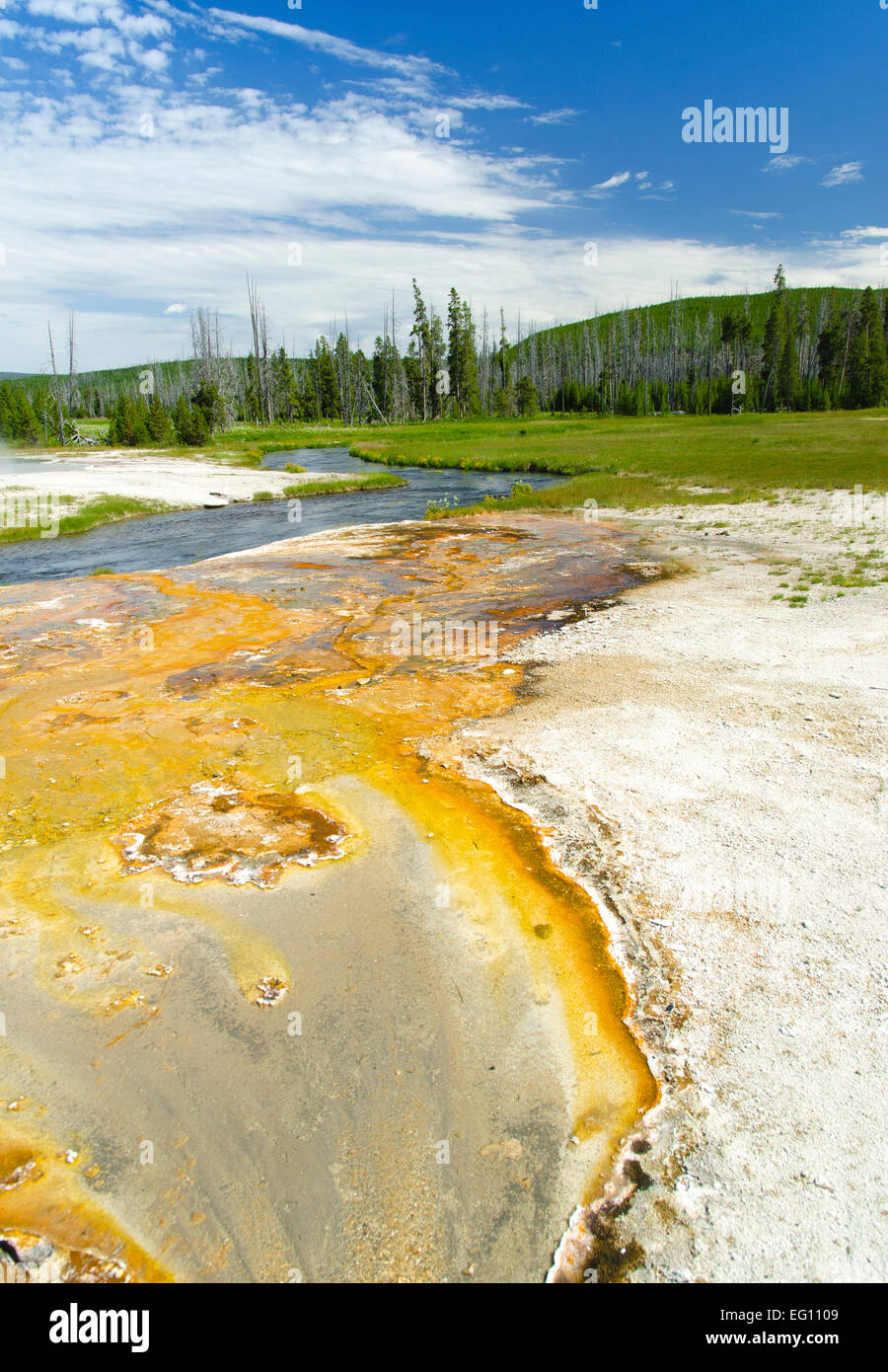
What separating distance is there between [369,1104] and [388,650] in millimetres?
8972

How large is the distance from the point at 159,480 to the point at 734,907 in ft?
138

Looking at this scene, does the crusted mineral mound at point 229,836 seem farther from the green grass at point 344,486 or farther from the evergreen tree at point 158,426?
the evergreen tree at point 158,426

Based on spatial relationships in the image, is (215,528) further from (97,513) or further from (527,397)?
(527,397)

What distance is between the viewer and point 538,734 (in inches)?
356

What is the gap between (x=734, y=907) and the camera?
5.88 meters

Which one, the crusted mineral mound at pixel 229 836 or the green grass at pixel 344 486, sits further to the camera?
the green grass at pixel 344 486

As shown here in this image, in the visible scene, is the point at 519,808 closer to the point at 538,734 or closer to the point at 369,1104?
the point at 538,734

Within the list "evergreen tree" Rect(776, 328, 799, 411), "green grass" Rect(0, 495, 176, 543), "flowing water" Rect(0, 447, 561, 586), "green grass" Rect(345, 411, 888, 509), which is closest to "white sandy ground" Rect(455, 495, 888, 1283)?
"flowing water" Rect(0, 447, 561, 586)

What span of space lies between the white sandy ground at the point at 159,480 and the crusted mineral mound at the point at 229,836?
31091 mm

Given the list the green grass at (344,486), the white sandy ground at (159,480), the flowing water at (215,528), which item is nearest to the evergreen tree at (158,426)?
the white sandy ground at (159,480)

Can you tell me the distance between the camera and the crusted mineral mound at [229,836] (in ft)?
21.8

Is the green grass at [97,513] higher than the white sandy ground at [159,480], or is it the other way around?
the white sandy ground at [159,480]

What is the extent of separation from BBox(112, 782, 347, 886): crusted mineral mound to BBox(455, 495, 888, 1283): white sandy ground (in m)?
1.99

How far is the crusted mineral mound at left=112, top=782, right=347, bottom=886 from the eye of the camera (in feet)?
21.8
